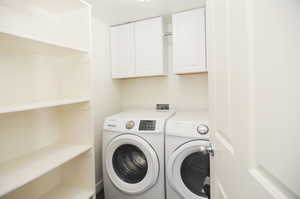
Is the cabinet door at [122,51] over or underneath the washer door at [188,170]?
over

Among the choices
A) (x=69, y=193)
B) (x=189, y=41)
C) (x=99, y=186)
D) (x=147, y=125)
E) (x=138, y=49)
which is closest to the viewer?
(x=69, y=193)

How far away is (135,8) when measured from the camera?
66.7 inches

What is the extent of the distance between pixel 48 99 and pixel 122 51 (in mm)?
1148

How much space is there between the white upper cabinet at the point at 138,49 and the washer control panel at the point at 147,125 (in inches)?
28.4

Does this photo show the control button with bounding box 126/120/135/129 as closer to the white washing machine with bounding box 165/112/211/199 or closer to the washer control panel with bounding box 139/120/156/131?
the washer control panel with bounding box 139/120/156/131

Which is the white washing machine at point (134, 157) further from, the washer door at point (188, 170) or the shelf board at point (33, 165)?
the shelf board at point (33, 165)

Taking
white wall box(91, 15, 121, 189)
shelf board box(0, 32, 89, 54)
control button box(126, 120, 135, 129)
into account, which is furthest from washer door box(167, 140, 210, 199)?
shelf board box(0, 32, 89, 54)

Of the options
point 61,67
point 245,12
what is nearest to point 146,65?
point 61,67

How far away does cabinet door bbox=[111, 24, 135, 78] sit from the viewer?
2043 millimetres

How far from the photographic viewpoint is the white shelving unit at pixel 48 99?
3.41 feet

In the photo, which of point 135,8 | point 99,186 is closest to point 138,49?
point 135,8

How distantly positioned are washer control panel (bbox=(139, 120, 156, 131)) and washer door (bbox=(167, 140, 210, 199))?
309 millimetres

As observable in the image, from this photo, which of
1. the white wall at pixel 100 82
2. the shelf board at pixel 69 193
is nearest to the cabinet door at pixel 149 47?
the white wall at pixel 100 82

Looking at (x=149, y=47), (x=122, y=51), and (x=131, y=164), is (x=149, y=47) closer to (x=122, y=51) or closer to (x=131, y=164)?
(x=122, y=51)
